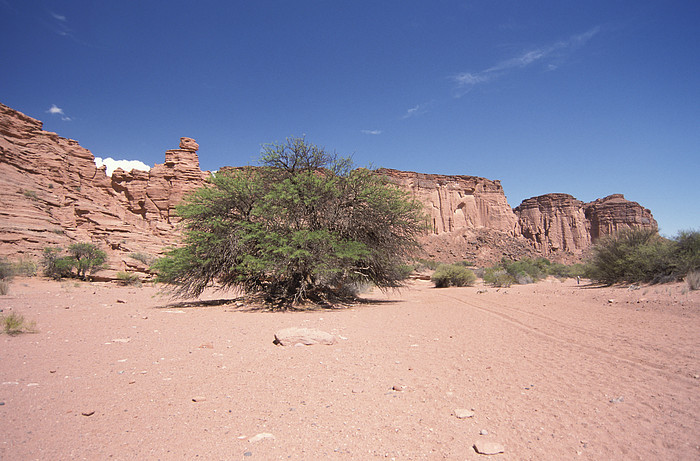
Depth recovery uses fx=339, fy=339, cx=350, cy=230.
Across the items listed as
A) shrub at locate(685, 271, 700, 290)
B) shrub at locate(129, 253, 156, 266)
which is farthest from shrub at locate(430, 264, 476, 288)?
shrub at locate(129, 253, 156, 266)

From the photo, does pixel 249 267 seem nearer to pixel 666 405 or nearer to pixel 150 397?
pixel 150 397

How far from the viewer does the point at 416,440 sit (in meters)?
2.87

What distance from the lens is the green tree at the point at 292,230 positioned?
11.3 m

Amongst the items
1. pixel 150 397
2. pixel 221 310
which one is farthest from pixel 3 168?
pixel 150 397

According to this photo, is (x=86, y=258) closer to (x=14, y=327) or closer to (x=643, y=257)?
(x=14, y=327)

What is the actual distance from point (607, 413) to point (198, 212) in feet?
38.6

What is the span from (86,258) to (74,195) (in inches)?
725

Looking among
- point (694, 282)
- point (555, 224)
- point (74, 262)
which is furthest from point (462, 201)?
point (74, 262)

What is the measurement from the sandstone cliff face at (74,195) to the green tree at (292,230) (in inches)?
572

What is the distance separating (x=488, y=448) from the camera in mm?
2707

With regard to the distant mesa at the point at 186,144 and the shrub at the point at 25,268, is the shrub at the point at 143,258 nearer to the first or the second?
the shrub at the point at 25,268

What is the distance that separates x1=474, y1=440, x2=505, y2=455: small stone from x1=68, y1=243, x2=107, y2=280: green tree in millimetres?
24660

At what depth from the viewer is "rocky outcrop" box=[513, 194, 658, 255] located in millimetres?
83062

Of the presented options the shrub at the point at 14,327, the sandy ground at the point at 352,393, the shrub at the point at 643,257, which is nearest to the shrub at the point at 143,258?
the sandy ground at the point at 352,393
